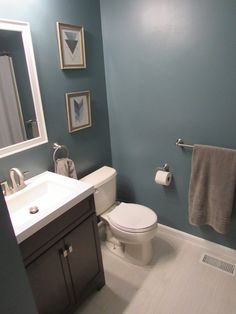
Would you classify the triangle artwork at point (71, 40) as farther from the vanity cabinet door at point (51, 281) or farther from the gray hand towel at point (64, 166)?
the vanity cabinet door at point (51, 281)

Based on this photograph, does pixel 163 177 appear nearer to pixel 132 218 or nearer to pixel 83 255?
pixel 132 218

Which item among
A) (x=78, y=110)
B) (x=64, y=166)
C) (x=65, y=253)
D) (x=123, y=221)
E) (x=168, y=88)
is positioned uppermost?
(x=168, y=88)

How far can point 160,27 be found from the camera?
1753 mm

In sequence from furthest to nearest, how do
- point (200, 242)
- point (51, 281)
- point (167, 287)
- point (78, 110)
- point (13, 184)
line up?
1. point (200, 242)
2. point (78, 110)
3. point (167, 287)
4. point (13, 184)
5. point (51, 281)

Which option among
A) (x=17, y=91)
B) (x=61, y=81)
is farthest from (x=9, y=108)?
(x=61, y=81)

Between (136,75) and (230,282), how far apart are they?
1.78 meters

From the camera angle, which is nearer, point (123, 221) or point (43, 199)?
point (43, 199)

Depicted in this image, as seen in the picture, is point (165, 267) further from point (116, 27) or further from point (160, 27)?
point (116, 27)

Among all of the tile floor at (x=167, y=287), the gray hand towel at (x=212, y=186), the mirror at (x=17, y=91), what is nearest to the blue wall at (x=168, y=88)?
the gray hand towel at (x=212, y=186)

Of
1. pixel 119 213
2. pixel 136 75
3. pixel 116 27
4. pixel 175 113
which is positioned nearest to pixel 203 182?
pixel 175 113

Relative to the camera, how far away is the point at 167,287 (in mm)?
1771

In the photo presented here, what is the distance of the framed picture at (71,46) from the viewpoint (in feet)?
5.65

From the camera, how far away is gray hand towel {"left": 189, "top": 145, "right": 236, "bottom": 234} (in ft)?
5.56

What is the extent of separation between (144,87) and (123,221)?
43.9 inches
